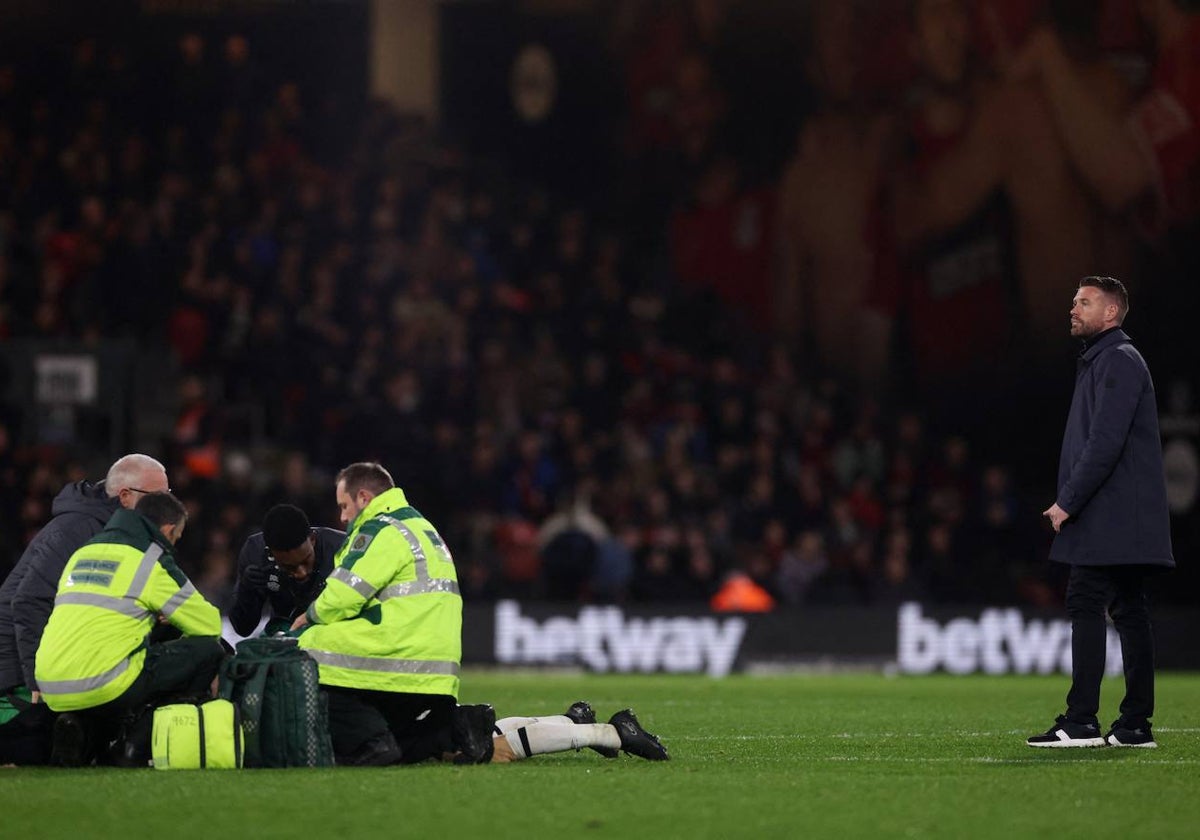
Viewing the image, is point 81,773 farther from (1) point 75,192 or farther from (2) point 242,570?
(1) point 75,192

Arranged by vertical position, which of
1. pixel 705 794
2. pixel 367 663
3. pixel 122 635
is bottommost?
pixel 705 794

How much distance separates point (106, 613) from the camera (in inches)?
327

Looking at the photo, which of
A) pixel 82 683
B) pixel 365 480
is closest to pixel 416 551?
pixel 365 480

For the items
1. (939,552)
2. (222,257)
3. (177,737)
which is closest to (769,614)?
(939,552)

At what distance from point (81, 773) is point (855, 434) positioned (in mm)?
15402

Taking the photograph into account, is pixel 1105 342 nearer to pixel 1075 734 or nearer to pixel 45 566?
pixel 1075 734

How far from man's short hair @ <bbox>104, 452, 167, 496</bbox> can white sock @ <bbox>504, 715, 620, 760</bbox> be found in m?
2.07

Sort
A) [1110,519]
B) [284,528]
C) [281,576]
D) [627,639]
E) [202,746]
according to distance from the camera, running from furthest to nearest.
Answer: [627,639] < [281,576] < [284,528] < [1110,519] < [202,746]

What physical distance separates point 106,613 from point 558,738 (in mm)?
2071

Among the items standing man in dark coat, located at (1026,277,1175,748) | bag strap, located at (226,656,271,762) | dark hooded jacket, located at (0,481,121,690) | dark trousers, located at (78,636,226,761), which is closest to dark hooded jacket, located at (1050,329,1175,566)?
standing man in dark coat, located at (1026,277,1175,748)

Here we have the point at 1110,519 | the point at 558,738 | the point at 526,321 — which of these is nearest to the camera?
the point at 558,738

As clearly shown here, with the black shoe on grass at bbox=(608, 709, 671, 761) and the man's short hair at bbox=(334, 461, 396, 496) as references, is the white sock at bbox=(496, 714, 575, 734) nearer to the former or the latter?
the black shoe on grass at bbox=(608, 709, 671, 761)

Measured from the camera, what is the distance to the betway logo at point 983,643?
18.5 m

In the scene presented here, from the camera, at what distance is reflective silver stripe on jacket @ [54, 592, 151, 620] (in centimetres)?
830
